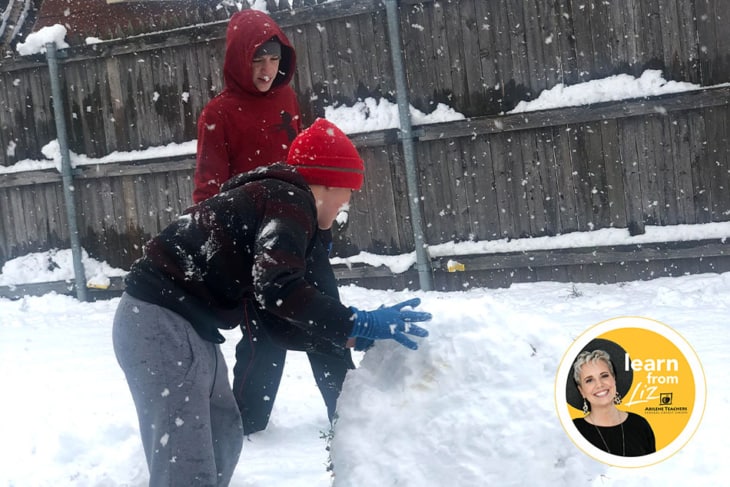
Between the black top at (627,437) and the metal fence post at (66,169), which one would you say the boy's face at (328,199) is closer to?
the black top at (627,437)

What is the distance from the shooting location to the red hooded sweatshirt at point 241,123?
11.6 ft

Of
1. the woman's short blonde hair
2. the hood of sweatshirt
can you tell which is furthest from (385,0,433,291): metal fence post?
the woman's short blonde hair

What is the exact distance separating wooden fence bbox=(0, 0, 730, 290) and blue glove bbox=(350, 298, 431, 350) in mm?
3779

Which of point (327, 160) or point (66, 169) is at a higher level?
point (66, 169)

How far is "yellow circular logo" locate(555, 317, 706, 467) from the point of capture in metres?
2.10

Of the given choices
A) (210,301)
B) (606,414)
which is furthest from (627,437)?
(210,301)

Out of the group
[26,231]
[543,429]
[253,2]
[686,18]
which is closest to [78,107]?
[26,231]

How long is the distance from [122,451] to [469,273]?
3.48 meters

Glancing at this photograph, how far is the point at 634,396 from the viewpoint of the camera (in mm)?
2109

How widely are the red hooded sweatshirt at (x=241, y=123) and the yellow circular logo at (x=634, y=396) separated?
1.92 m

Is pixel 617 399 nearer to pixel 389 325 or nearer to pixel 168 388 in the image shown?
pixel 389 325

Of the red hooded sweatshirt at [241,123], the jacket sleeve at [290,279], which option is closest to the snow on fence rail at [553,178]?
the red hooded sweatshirt at [241,123]

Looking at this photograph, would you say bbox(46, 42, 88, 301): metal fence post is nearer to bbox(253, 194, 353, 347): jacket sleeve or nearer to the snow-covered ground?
the snow-covered ground

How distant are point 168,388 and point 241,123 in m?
1.63
